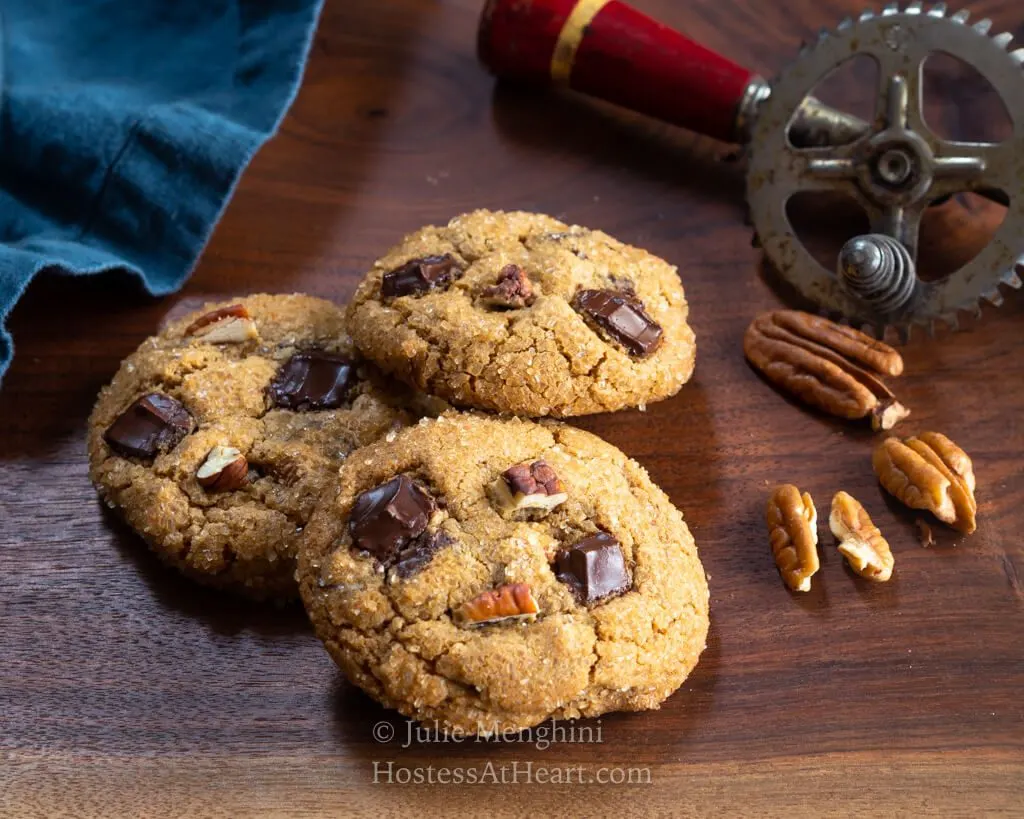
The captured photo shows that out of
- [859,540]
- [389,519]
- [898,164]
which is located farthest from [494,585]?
[898,164]

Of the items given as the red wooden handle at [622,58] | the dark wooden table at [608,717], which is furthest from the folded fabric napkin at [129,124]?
the red wooden handle at [622,58]

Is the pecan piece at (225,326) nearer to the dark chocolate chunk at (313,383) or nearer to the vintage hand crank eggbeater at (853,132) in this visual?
the dark chocolate chunk at (313,383)

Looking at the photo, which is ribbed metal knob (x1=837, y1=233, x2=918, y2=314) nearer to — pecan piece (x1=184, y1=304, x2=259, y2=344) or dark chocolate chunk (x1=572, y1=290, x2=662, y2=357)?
dark chocolate chunk (x1=572, y1=290, x2=662, y2=357)

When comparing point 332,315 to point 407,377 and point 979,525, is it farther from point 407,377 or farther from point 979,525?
point 979,525

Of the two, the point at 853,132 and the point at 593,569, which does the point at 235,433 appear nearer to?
the point at 593,569

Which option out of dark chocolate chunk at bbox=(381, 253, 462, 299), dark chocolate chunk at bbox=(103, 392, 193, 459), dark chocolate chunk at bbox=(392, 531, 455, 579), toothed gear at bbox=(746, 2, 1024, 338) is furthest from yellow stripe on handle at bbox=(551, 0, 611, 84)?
dark chocolate chunk at bbox=(392, 531, 455, 579)

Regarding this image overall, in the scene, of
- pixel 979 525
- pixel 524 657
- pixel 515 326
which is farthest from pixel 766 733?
pixel 515 326
